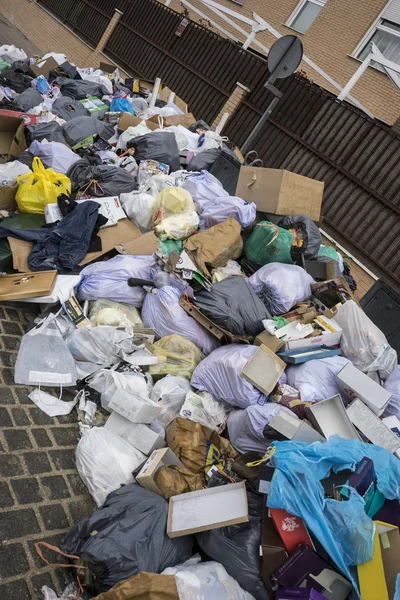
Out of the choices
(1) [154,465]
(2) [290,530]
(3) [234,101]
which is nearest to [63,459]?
(1) [154,465]

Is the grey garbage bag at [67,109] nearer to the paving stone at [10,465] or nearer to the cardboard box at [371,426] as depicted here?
the paving stone at [10,465]

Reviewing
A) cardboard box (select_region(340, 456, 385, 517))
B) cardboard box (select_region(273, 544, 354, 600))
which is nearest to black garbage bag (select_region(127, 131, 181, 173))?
cardboard box (select_region(340, 456, 385, 517))

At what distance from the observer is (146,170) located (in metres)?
4.63

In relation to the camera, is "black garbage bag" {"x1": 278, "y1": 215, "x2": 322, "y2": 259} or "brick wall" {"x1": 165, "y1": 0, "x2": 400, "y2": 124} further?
"brick wall" {"x1": 165, "y1": 0, "x2": 400, "y2": 124}

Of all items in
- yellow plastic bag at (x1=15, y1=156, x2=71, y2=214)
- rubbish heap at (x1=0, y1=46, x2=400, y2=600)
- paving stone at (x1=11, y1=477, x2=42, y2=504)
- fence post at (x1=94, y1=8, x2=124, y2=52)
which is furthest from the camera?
fence post at (x1=94, y1=8, x2=124, y2=52)

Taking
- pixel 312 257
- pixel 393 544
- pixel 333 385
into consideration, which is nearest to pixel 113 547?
pixel 393 544

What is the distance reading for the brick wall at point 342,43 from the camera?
810 centimetres

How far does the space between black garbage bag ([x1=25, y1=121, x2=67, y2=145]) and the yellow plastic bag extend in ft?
3.72

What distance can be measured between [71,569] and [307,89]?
7975 mm

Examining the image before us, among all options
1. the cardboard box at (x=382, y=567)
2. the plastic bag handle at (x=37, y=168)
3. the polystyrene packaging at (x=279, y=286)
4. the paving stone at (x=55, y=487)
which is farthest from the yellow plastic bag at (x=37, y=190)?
the cardboard box at (x=382, y=567)

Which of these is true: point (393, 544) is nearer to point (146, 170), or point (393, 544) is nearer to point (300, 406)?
point (300, 406)

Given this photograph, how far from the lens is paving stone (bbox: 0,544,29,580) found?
186 centimetres

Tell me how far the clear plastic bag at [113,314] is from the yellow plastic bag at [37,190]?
121cm

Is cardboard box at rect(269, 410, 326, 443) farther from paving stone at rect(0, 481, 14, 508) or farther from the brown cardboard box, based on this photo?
the brown cardboard box
